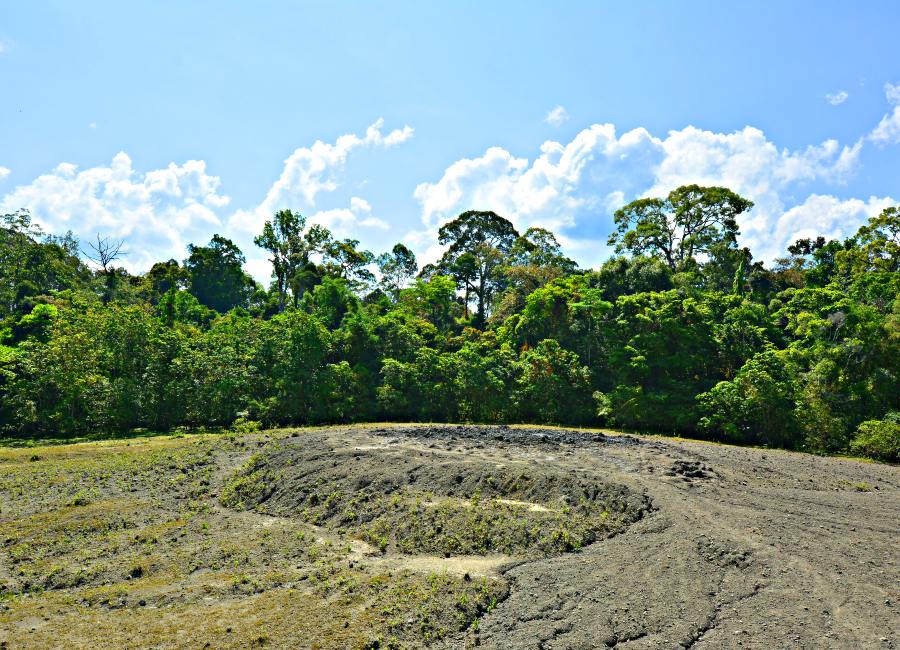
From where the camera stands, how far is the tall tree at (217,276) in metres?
51.3

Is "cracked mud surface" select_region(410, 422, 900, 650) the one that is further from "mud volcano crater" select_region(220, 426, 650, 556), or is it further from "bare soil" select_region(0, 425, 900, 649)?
"mud volcano crater" select_region(220, 426, 650, 556)

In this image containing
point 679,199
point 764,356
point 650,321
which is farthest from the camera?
point 679,199

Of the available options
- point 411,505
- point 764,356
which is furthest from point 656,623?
point 764,356

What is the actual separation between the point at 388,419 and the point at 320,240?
2281 cm

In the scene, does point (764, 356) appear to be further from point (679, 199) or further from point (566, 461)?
point (679, 199)

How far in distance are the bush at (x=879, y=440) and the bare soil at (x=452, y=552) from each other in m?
1.36


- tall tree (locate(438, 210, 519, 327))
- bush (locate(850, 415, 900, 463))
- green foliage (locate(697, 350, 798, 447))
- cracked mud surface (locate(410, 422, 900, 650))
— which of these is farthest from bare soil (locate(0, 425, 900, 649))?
tall tree (locate(438, 210, 519, 327))

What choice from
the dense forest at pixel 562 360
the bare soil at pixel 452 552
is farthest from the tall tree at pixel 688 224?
the bare soil at pixel 452 552

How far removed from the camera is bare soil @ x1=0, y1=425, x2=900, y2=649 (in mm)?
6305

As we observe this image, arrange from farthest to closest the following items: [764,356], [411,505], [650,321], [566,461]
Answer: [650,321], [764,356], [566,461], [411,505]

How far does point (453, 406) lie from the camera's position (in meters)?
26.0

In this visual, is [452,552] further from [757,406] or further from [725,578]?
[757,406]

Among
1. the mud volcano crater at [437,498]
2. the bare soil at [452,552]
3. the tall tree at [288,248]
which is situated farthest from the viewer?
the tall tree at [288,248]

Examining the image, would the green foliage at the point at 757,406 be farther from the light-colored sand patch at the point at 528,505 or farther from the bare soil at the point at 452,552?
the light-colored sand patch at the point at 528,505
